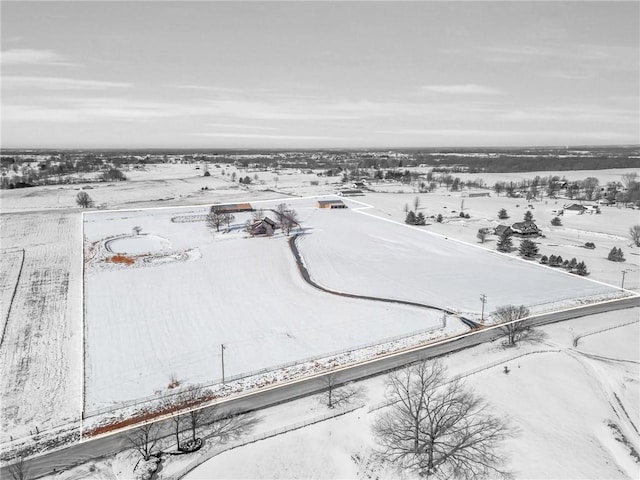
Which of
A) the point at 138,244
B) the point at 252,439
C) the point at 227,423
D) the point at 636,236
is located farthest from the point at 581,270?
the point at 138,244

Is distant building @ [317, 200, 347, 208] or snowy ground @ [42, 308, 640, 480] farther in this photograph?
distant building @ [317, 200, 347, 208]

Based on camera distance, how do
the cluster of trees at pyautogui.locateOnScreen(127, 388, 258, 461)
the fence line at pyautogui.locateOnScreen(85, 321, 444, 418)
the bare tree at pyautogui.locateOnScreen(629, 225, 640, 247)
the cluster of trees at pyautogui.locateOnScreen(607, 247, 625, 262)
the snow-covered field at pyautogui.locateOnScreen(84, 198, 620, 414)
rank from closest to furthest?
the cluster of trees at pyautogui.locateOnScreen(127, 388, 258, 461) < the fence line at pyautogui.locateOnScreen(85, 321, 444, 418) < the snow-covered field at pyautogui.locateOnScreen(84, 198, 620, 414) < the cluster of trees at pyautogui.locateOnScreen(607, 247, 625, 262) < the bare tree at pyautogui.locateOnScreen(629, 225, 640, 247)

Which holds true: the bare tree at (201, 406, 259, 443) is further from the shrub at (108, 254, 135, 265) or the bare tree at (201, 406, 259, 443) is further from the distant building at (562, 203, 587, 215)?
the distant building at (562, 203, 587, 215)

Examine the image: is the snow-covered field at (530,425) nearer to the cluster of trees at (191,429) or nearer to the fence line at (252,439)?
the fence line at (252,439)

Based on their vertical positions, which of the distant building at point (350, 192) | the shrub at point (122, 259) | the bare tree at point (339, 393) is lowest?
the bare tree at point (339, 393)

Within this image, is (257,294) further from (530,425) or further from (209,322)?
(530,425)

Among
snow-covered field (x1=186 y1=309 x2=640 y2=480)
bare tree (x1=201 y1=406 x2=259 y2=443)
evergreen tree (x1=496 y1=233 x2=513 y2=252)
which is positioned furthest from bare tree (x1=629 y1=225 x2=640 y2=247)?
bare tree (x1=201 y1=406 x2=259 y2=443)

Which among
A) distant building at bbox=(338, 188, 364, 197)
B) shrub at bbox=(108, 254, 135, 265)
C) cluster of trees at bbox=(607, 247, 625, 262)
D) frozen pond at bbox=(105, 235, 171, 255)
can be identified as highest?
distant building at bbox=(338, 188, 364, 197)

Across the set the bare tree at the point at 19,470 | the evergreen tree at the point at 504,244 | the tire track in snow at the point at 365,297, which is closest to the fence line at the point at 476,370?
the tire track in snow at the point at 365,297
